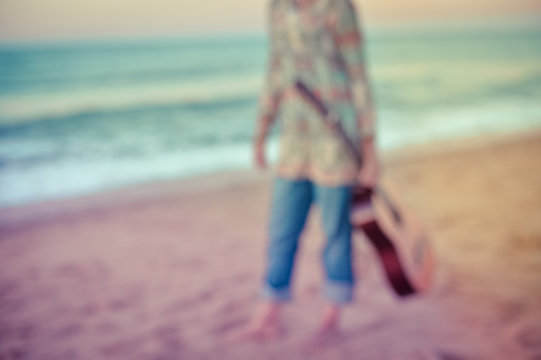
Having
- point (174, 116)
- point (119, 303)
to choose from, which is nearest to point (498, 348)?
point (119, 303)

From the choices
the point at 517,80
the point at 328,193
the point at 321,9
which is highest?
the point at 321,9

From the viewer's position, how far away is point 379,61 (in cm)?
2542

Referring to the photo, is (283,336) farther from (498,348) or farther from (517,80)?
(517,80)

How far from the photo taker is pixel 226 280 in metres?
2.87

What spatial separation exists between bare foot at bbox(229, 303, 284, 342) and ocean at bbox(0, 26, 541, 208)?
3.64m

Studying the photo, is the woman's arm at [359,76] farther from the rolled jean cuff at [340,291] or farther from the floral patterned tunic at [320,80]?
the rolled jean cuff at [340,291]

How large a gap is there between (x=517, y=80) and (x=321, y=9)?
606 inches

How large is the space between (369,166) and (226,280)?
4.56ft

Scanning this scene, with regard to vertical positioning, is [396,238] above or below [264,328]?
above

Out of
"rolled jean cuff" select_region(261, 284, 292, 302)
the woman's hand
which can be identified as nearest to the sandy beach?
"rolled jean cuff" select_region(261, 284, 292, 302)

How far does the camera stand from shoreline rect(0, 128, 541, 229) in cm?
443

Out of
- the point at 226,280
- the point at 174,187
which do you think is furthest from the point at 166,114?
the point at 226,280

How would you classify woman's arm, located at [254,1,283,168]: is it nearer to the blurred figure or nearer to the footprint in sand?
the blurred figure

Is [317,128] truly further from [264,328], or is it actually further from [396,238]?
[264,328]
